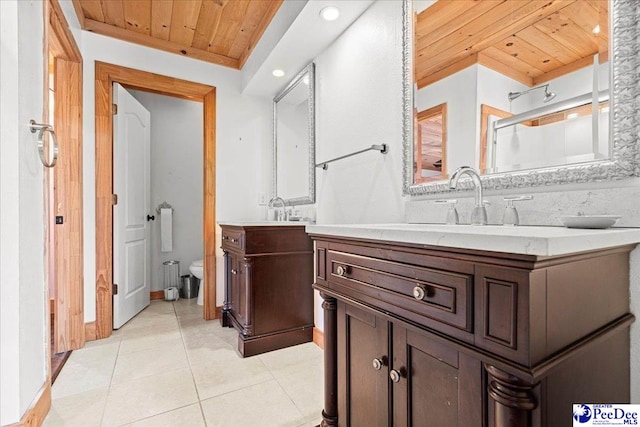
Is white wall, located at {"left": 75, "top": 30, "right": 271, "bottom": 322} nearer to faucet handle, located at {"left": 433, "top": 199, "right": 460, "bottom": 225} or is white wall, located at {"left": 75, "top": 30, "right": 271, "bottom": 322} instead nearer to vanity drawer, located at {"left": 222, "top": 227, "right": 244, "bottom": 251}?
vanity drawer, located at {"left": 222, "top": 227, "right": 244, "bottom": 251}

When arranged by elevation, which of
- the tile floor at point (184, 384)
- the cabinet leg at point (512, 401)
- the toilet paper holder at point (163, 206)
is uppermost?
the toilet paper holder at point (163, 206)

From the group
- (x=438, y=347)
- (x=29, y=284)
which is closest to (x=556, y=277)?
(x=438, y=347)

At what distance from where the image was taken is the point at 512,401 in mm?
555

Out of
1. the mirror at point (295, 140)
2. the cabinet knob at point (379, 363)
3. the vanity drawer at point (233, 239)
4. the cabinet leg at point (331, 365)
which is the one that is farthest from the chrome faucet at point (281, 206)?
the cabinet knob at point (379, 363)

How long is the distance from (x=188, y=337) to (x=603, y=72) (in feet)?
8.92

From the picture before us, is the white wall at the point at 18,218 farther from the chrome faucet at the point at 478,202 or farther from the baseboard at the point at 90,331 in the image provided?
the chrome faucet at the point at 478,202

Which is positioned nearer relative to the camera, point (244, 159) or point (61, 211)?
point (61, 211)

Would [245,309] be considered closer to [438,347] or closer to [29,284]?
[29,284]

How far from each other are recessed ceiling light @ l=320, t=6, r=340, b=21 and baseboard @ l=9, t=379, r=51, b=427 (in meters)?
2.35

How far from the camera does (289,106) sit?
276cm

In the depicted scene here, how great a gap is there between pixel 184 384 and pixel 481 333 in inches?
65.9

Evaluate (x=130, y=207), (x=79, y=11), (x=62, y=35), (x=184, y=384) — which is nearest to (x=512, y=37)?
(x=184, y=384)

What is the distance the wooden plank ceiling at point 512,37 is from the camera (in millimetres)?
930

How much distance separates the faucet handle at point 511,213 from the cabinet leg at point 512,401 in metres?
0.57
